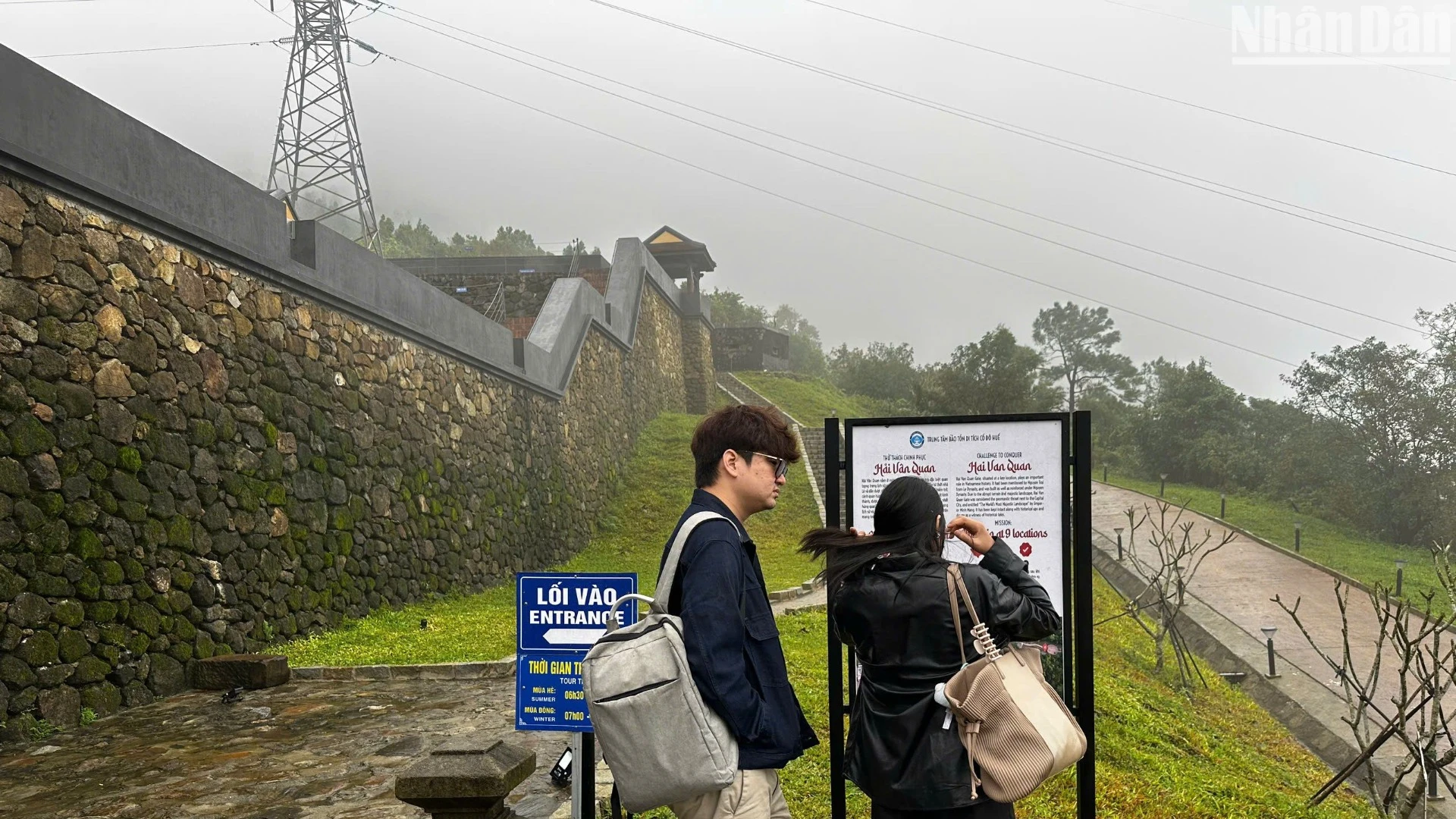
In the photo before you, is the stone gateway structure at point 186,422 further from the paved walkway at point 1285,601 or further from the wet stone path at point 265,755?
the paved walkway at point 1285,601

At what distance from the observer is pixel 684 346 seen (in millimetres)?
28078

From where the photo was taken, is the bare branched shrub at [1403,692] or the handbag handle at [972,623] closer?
the handbag handle at [972,623]

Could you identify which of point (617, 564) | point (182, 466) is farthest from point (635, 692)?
point (617, 564)

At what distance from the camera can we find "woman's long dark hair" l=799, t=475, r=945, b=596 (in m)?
2.82

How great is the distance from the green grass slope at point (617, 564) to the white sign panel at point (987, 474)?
10.3 ft

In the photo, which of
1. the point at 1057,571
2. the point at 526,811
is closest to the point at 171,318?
the point at 526,811

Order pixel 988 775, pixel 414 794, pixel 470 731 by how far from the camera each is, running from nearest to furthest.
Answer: pixel 988 775 → pixel 414 794 → pixel 470 731

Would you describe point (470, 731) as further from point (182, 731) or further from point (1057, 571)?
point (1057, 571)

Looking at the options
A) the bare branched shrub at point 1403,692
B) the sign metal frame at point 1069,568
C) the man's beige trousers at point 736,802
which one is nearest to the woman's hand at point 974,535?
the sign metal frame at point 1069,568

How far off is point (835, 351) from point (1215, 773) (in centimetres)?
4918

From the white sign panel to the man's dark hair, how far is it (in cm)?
104

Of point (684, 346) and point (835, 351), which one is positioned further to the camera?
point (835, 351)

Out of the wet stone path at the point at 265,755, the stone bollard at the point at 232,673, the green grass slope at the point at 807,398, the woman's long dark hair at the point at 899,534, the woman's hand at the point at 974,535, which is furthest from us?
the green grass slope at the point at 807,398

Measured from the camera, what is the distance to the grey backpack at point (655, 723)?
2.43 metres
